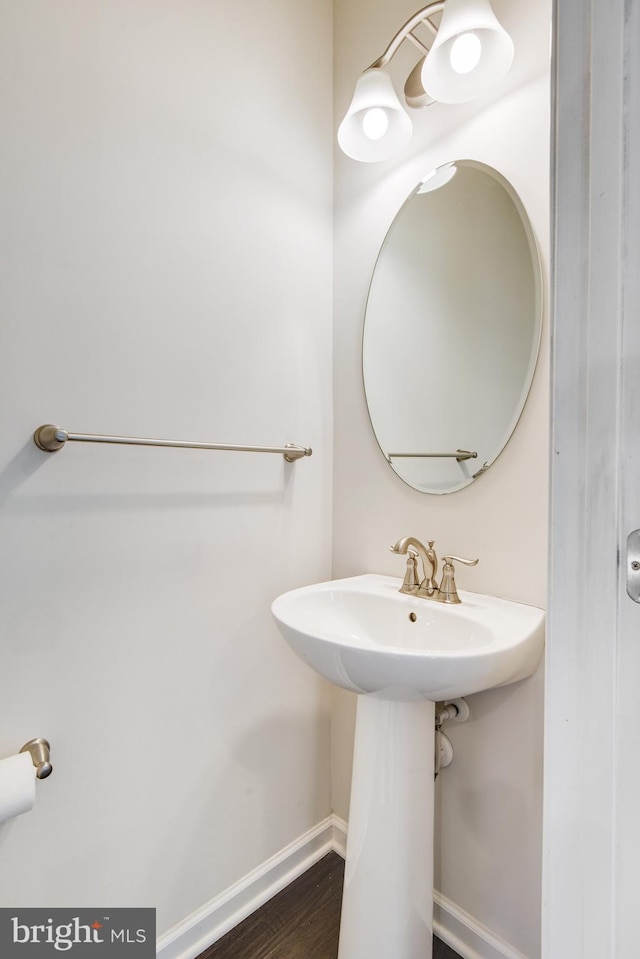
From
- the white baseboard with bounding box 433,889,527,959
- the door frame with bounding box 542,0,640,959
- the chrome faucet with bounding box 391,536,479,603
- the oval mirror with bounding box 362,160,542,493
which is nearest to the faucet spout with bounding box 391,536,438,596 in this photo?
the chrome faucet with bounding box 391,536,479,603

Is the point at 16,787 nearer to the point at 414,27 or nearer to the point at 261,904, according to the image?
the point at 261,904

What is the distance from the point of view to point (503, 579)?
1.05 metres

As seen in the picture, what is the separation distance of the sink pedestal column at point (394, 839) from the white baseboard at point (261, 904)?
155mm

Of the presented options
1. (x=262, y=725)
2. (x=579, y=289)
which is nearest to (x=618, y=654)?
(x=579, y=289)

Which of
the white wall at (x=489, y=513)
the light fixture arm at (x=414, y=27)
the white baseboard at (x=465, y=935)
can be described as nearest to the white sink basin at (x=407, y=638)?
the white wall at (x=489, y=513)

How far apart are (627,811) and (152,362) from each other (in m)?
1.07

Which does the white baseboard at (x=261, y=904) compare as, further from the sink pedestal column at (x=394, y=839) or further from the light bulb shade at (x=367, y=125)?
the light bulb shade at (x=367, y=125)

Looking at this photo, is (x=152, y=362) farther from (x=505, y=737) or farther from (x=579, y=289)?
(x=505, y=737)

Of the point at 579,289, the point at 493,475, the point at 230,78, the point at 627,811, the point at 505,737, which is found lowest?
the point at 505,737

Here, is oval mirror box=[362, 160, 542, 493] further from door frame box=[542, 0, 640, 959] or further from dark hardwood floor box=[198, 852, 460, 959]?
dark hardwood floor box=[198, 852, 460, 959]

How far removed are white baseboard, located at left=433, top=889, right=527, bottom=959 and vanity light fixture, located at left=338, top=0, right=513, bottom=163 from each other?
6.05 ft

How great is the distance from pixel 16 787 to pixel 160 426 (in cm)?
70

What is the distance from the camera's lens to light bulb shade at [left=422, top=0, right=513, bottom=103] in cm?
93

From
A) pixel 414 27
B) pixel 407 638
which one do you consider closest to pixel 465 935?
pixel 407 638
